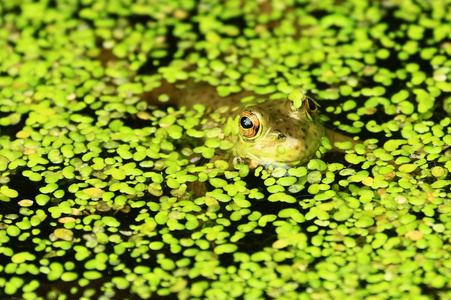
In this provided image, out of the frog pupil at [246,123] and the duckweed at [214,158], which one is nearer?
the duckweed at [214,158]

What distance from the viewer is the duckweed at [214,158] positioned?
305 centimetres

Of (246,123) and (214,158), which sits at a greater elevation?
(246,123)

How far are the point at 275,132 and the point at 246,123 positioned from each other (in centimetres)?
15

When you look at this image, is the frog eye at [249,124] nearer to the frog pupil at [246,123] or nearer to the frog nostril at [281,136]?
the frog pupil at [246,123]

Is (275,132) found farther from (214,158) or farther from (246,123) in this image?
(214,158)

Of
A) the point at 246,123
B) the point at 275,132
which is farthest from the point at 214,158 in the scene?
the point at 275,132

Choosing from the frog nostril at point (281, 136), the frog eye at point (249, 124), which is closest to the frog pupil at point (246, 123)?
the frog eye at point (249, 124)

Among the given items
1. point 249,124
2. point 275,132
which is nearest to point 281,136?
point 275,132

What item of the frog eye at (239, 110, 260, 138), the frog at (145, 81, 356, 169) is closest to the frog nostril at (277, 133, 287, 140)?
the frog at (145, 81, 356, 169)

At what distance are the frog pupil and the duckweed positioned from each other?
0.19 meters

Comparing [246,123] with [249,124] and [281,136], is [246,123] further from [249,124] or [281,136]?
[281,136]

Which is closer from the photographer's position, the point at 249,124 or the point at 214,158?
the point at 249,124

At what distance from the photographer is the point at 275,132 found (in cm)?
348

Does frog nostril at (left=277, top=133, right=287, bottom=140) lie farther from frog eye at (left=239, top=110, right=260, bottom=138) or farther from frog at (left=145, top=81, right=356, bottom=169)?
frog eye at (left=239, top=110, right=260, bottom=138)
